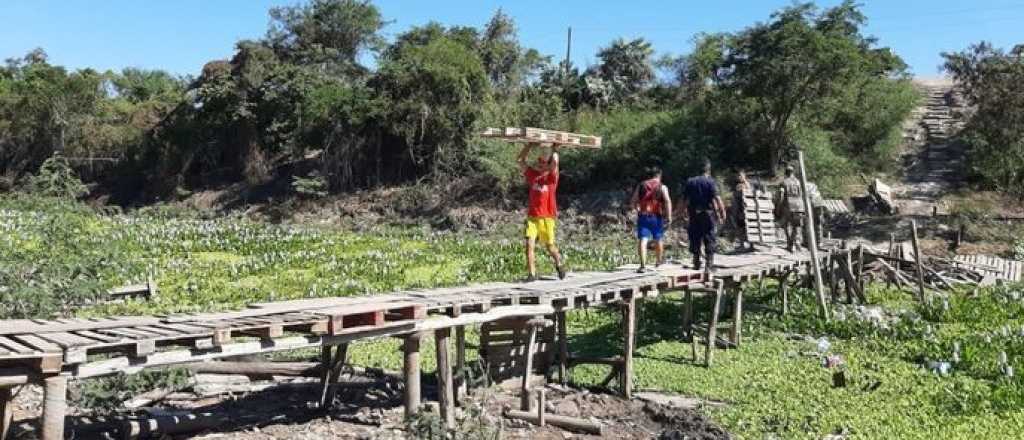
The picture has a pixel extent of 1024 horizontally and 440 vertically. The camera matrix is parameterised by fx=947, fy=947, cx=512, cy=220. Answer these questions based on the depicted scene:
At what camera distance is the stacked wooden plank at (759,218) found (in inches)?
739

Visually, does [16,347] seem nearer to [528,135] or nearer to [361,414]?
[361,414]

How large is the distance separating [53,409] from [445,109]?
110 feet

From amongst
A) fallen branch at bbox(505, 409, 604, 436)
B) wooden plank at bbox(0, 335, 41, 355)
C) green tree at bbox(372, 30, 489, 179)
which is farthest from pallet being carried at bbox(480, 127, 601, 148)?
green tree at bbox(372, 30, 489, 179)

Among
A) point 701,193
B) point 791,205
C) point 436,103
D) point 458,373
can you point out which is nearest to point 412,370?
point 458,373

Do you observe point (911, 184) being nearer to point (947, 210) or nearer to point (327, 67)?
point (947, 210)

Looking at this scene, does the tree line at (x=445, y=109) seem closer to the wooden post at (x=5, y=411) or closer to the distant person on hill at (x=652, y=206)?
the distant person on hill at (x=652, y=206)

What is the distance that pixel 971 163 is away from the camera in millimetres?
30406

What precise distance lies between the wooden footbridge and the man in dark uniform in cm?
55

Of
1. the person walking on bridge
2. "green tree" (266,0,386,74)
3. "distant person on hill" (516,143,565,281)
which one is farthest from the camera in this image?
"green tree" (266,0,386,74)

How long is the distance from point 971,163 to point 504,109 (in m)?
18.4

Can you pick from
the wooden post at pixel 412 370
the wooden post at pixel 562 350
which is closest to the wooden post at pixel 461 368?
the wooden post at pixel 562 350

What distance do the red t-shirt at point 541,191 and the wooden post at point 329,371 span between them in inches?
126

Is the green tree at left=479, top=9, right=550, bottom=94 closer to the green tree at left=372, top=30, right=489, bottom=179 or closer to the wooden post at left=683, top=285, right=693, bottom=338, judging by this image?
the green tree at left=372, top=30, right=489, bottom=179

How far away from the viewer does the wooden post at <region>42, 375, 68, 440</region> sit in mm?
6910
